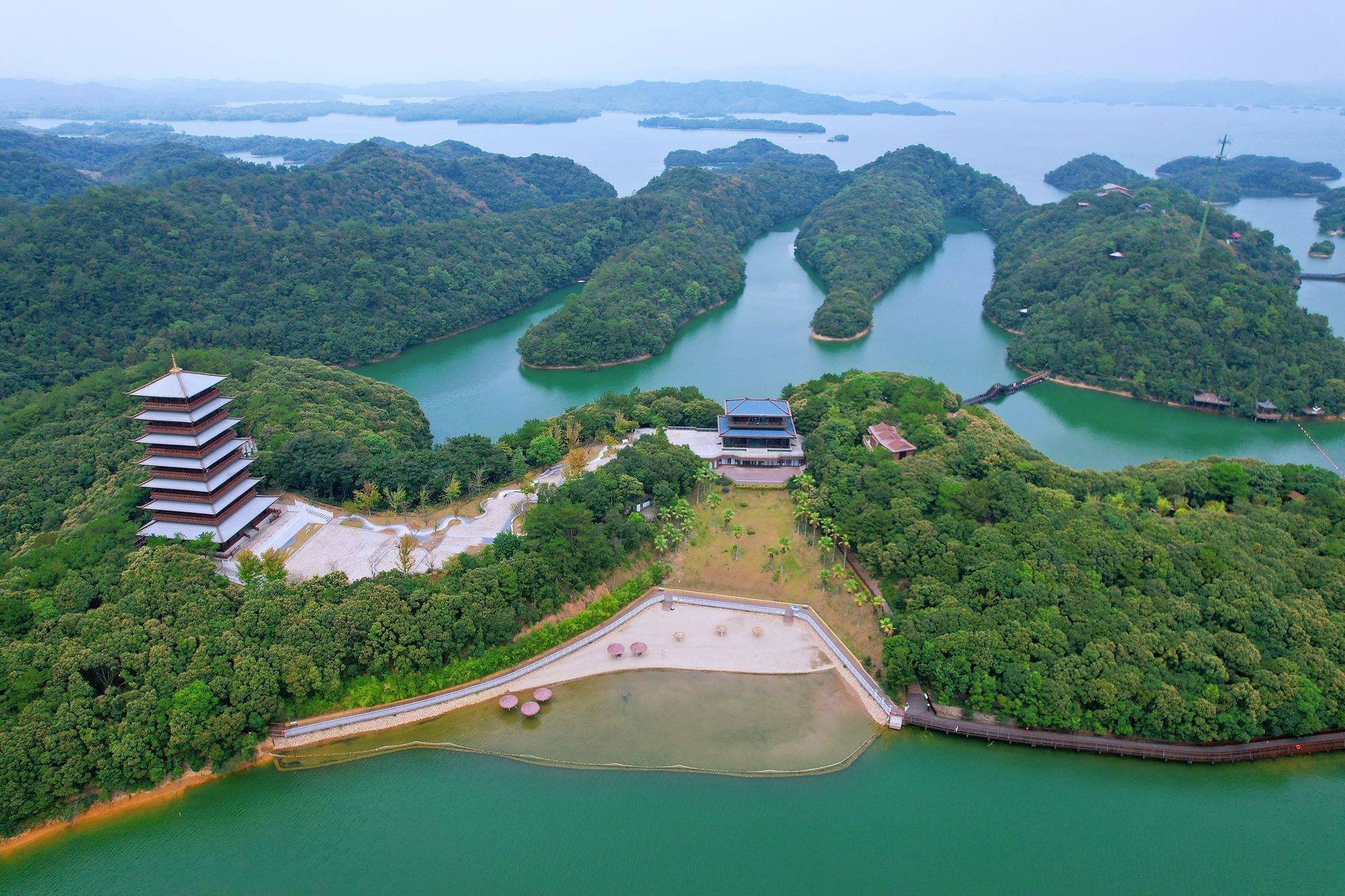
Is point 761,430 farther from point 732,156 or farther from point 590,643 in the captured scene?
point 732,156

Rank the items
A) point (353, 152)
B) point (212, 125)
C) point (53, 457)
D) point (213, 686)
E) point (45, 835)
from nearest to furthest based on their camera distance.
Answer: point (45, 835) < point (213, 686) < point (53, 457) < point (353, 152) < point (212, 125)

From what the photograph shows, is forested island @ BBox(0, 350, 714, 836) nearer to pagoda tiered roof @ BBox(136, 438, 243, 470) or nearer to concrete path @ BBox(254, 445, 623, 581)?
concrete path @ BBox(254, 445, 623, 581)

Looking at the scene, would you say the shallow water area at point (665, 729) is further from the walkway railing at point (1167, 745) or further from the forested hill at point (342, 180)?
the forested hill at point (342, 180)

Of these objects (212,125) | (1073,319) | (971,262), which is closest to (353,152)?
(971,262)

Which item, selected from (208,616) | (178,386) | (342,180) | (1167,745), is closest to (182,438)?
(178,386)

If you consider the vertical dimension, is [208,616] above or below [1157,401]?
above

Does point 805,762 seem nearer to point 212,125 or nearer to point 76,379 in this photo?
point 76,379
